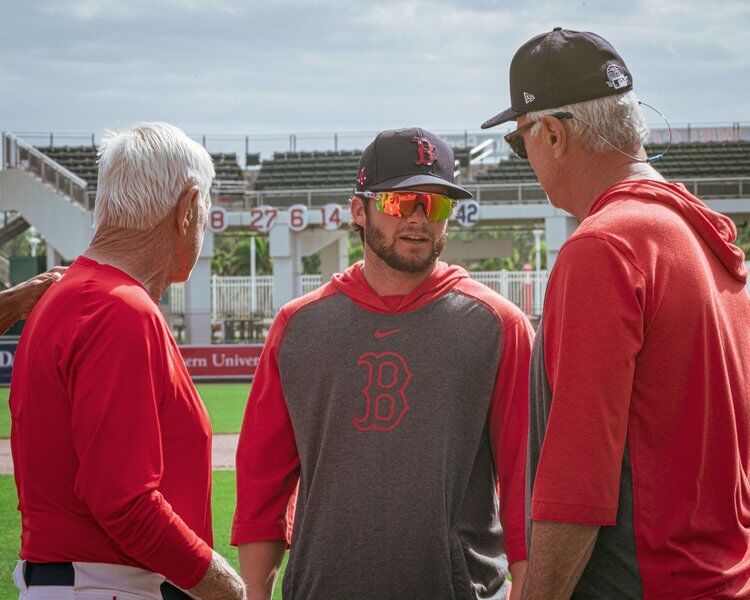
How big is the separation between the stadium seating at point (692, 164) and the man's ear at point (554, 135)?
35459 mm

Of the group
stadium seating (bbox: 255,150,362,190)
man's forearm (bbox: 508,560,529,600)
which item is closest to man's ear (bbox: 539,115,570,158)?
man's forearm (bbox: 508,560,529,600)

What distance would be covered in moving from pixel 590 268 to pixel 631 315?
122mm

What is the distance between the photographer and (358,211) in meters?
3.31

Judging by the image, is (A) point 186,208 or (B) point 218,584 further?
(A) point 186,208

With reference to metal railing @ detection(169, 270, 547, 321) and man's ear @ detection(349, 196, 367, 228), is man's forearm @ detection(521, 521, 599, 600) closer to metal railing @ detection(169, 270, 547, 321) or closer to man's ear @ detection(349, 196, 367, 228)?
man's ear @ detection(349, 196, 367, 228)

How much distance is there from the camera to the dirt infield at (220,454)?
11.7 m

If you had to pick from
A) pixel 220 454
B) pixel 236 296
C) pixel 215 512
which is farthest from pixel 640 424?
pixel 236 296

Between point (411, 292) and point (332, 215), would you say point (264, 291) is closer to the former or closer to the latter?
point (332, 215)

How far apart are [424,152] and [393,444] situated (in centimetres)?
99

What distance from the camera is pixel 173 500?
8.20 ft

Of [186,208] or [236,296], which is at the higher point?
[186,208]

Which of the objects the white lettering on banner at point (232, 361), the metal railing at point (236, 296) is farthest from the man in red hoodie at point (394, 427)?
the metal railing at point (236, 296)

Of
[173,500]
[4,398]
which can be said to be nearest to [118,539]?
[173,500]

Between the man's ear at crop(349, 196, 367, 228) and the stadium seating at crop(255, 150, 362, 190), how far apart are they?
114 feet
